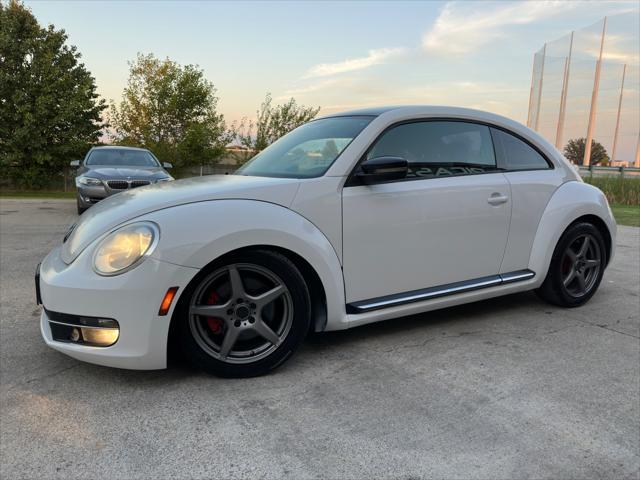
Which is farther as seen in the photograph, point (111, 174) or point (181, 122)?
point (181, 122)

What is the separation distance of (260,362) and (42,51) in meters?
22.7

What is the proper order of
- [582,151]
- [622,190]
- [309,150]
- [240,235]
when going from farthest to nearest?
[582,151], [622,190], [309,150], [240,235]

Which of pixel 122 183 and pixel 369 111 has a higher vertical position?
pixel 369 111

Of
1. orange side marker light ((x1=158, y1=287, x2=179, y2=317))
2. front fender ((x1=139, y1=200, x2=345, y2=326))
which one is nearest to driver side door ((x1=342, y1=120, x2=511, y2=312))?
front fender ((x1=139, y1=200, x2=345, y2=326))

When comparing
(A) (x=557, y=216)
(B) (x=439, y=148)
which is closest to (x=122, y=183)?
(B) (x=439, y=148)

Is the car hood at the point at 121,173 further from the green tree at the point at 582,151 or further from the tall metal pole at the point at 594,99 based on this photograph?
the green tree at the point at 582,151

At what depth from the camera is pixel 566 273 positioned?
3988 millimetres

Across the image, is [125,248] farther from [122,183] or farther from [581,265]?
[122,183]

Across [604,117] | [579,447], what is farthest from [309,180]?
[604,117]

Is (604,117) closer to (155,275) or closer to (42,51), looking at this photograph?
(42,51)

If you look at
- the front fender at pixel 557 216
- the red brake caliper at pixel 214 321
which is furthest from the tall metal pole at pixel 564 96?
the red brake caliper at pixel 214 321

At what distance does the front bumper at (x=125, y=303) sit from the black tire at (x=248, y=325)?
10 cm

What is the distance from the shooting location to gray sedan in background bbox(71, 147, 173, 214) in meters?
9.17

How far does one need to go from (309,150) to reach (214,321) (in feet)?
4.33
